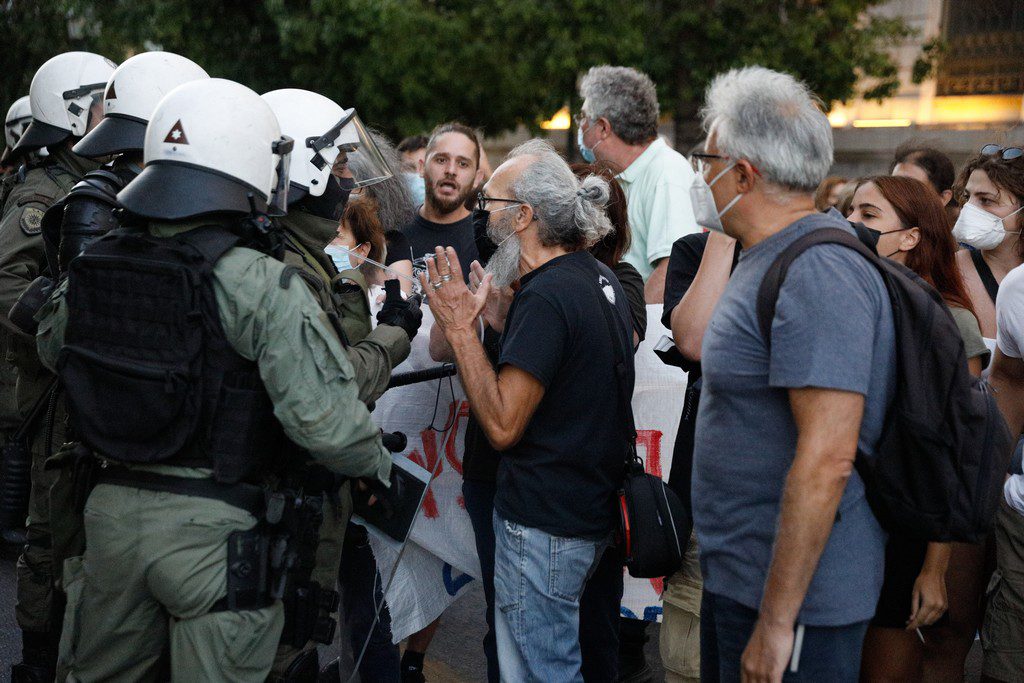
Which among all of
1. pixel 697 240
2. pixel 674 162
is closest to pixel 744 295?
pixel 697 240

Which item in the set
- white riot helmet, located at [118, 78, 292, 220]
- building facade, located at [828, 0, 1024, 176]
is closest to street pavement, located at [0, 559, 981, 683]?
white riot helmet, located at [118, 78, 292, 220]

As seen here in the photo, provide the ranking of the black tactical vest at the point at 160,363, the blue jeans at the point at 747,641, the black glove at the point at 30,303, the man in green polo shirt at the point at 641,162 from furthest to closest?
the man in green polo shirt at the point at 641,162, the black glove at the point at 30,303, the black tactical vest at the point at 160,363, the blue jeans at the point at 747,641

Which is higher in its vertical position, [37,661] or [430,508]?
[430,508]

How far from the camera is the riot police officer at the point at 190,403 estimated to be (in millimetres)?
2494

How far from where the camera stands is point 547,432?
9.98ft

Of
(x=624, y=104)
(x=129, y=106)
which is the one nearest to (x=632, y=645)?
(x=624, y=104)

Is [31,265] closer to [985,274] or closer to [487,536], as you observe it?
[487,536]

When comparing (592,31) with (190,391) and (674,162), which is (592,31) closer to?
(674,162)

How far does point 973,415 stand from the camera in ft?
7.31

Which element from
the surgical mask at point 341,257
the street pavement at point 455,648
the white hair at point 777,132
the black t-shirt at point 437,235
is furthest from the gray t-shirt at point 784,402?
the black t-shirt at point 437,235

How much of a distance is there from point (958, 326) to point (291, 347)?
196 centimetres

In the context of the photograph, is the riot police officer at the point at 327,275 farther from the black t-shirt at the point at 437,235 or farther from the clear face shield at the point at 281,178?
the black t-shirt at the point at 437,235

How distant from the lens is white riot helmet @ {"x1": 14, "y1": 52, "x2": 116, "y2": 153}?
4.29 metres

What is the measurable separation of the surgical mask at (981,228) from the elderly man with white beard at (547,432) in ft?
5.61
